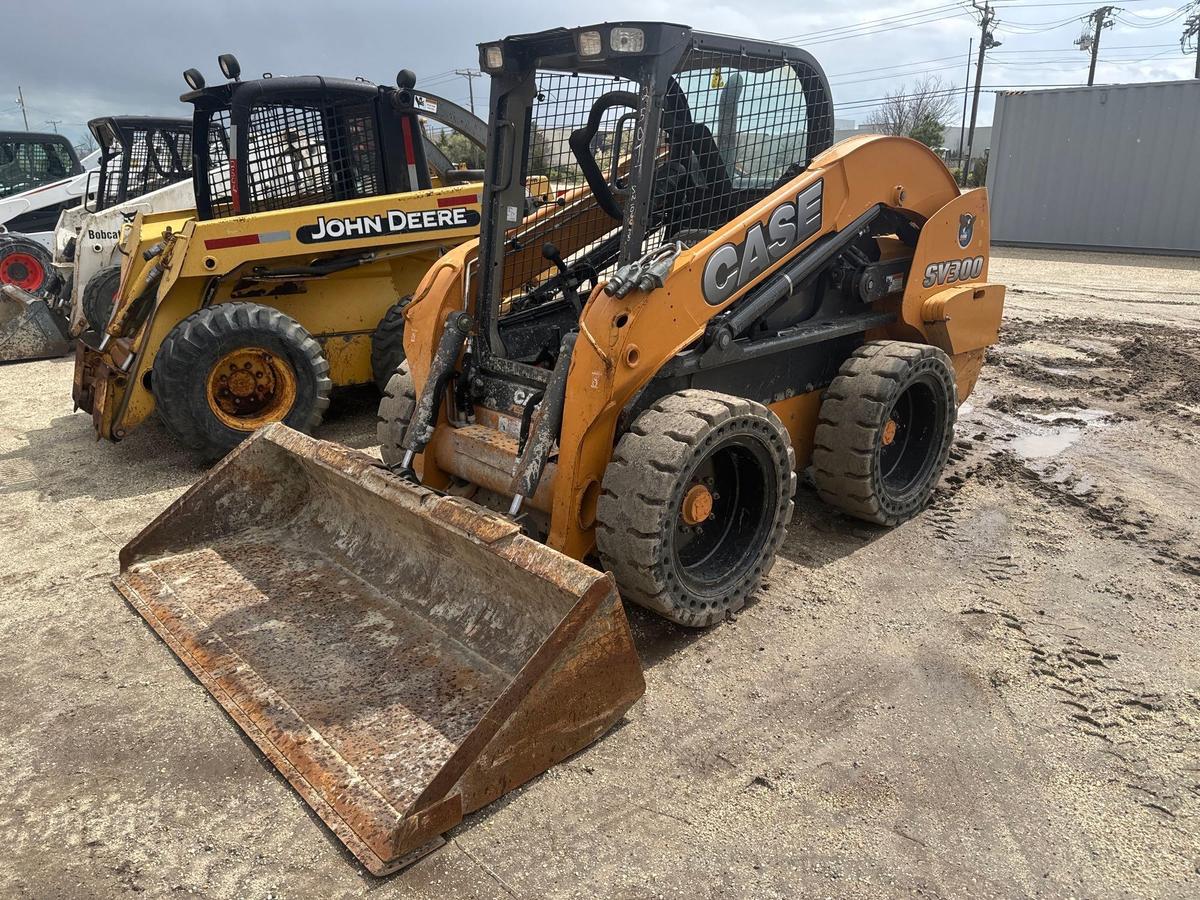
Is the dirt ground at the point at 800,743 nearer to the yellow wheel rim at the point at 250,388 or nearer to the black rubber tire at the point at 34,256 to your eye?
the yellow wheel rim at the point at 250,388

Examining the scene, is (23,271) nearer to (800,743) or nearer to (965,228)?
(965,228)

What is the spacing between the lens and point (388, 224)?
6.28 meters

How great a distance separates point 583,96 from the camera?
3848 millimetres

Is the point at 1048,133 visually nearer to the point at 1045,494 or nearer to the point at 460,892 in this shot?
the point at 1045,494

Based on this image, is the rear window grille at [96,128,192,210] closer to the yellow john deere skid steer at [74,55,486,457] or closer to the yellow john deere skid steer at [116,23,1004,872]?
the yellow john deere skid steer at [74,55,486,457]

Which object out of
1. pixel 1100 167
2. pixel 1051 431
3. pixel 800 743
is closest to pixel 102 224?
pixel 800 743

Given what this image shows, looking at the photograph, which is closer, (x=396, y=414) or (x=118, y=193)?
(x=396, y=414)

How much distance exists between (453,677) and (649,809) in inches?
33.5

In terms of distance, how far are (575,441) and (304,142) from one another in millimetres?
4205

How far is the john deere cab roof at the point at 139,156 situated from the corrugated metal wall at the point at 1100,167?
16.3 meters

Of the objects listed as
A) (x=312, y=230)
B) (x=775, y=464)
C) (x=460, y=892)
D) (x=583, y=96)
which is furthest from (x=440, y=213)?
(x=460, y=892)

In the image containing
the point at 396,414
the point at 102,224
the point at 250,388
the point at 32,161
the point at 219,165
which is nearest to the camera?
the point at 396,414

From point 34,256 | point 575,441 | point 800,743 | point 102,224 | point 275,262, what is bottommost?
point 800,743

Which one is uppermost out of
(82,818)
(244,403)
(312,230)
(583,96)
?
(583,96)
